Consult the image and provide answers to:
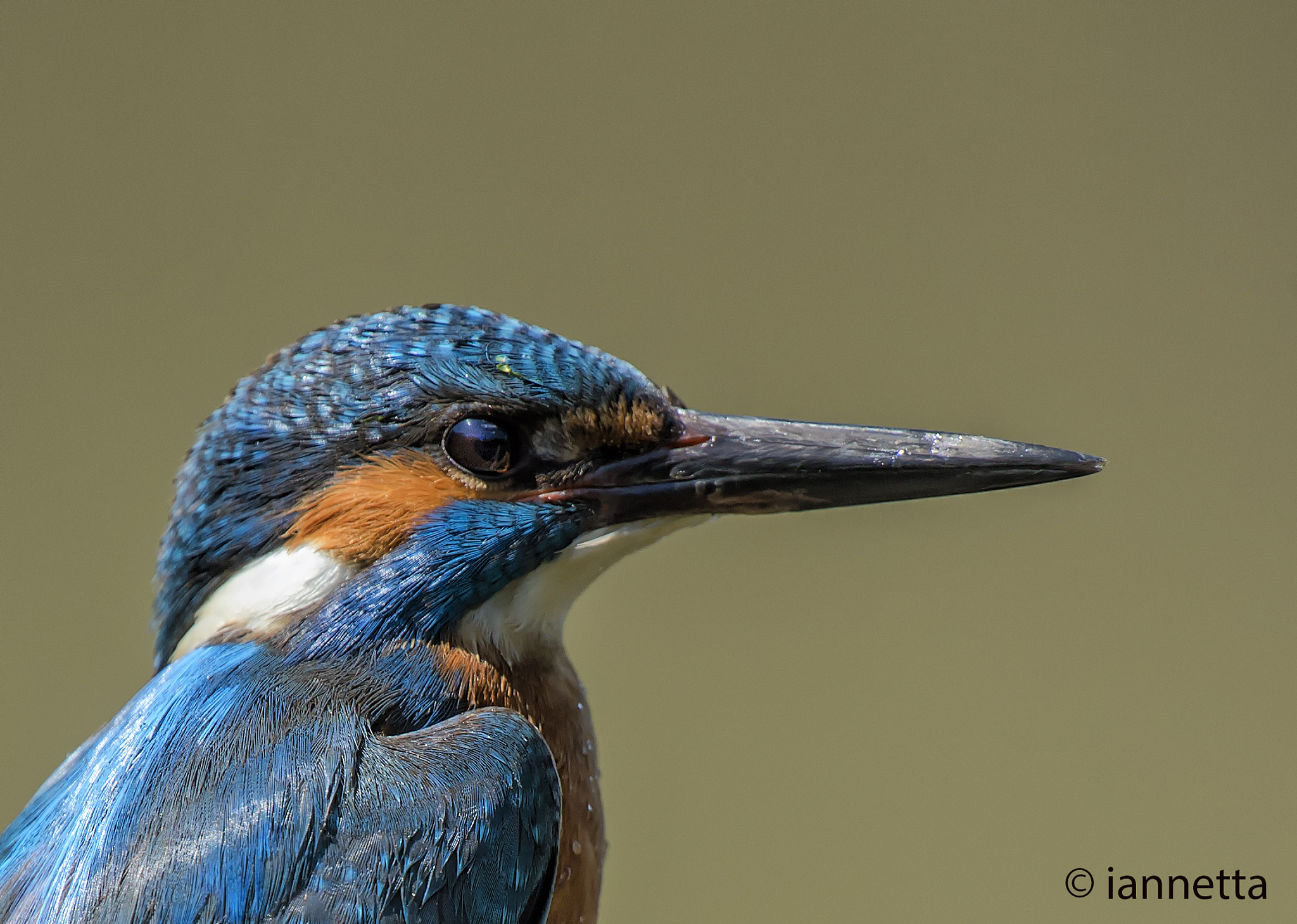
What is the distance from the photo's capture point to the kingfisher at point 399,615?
0.67m

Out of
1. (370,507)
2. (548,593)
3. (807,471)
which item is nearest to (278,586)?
(370,507)

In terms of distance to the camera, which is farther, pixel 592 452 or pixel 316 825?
pixel 592 452

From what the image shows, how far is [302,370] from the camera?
2.56ft

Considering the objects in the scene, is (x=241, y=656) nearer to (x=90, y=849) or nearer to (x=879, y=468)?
(x=90, y=849)

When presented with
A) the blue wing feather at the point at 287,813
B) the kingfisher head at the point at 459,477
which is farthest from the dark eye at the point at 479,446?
the blue wing feather at the point at 287,813

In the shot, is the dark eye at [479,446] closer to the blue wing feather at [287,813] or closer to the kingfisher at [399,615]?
the kingfisher at [399,615]

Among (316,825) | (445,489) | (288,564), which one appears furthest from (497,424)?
(316,825)

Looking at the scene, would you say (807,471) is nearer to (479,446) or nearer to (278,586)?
(479,446)

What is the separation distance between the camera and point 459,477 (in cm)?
77

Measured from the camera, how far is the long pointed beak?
0.81 metres

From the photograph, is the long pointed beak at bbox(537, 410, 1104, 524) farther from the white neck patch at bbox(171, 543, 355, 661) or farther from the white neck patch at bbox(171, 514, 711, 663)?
the white neck patch at bbox(171, 543, 355, 661)

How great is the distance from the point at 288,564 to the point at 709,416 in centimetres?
29

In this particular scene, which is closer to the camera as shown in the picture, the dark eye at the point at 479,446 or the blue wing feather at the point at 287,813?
the blue wing feather at the point at 287,813

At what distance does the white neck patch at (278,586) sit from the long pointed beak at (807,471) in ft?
0.53
